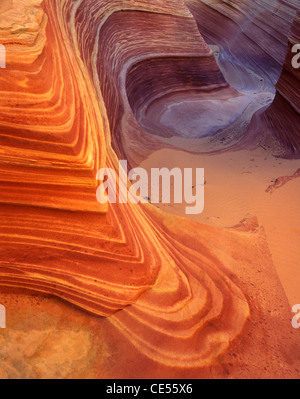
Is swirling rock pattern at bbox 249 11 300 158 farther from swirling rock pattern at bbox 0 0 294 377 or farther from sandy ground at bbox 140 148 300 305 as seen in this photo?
swirling rock pattern at bbox 0 0 294 377

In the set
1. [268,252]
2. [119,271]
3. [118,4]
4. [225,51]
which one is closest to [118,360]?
[119,271]

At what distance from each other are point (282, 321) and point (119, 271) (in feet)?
4.07

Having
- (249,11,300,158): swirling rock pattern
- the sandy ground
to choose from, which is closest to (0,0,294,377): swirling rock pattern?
the sandy ground

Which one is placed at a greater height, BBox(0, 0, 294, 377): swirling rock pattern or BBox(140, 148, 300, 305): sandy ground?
BBox(0, 0, 294, 377): swirling rock pattern

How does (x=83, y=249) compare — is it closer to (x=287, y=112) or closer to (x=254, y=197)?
(x=254, y=197)

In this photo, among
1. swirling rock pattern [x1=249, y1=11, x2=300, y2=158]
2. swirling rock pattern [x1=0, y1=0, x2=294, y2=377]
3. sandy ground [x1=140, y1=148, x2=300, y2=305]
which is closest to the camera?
swirling rock pattern [x1=0, y1=0, x2=294, y2=377]

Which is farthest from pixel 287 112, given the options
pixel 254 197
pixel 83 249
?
pixel 83 249

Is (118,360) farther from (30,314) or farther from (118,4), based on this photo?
(118,4)

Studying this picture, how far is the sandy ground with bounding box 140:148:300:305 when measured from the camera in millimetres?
3012

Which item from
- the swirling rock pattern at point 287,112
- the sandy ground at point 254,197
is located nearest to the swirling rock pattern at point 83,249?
the sandy ground at point 254,197

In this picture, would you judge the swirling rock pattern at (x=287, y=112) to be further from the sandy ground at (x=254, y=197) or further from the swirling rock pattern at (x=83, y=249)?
the swirling rock pattern at (x=83, y=249)

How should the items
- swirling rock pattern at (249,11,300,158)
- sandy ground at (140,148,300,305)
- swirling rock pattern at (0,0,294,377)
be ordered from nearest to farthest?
swirling rock pattern at (0,0,294,377) → sandy ground at (140,148,300,305) → swirling rock pattern at (249,11,300,158)

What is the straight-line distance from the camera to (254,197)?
3926 millimetres

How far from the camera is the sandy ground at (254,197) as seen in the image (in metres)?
3.01
